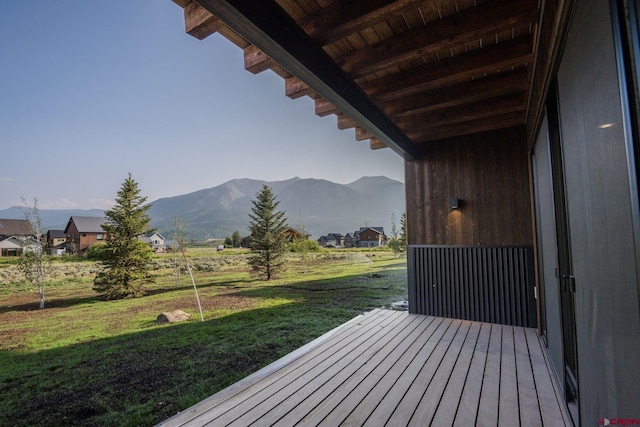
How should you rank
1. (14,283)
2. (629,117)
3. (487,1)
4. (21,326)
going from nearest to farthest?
(629,117)
(487,1)
(21,326)
(14,283)

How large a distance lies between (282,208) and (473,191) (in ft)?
31.5

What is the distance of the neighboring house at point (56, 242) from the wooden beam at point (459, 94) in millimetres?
7789

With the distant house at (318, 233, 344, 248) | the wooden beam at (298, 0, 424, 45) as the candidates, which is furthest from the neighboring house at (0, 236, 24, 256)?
the distant house at (318, 233, 344, 248)

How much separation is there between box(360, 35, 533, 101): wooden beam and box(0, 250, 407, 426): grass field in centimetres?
359

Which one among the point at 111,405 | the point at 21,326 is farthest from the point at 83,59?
the point at 111,405

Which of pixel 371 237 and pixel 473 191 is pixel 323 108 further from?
pixel 371 237

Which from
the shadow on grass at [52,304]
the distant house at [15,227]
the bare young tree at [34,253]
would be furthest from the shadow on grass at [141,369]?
the distant house at [15,227]

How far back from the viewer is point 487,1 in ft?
5.39

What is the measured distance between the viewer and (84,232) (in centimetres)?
772

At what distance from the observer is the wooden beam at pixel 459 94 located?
7.87 feet

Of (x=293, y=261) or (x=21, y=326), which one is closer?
(x=21, y=326)

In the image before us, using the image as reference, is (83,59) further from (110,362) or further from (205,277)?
(110,362)

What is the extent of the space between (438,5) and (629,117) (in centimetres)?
147

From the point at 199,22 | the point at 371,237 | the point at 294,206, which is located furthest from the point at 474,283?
the point at 294,206
